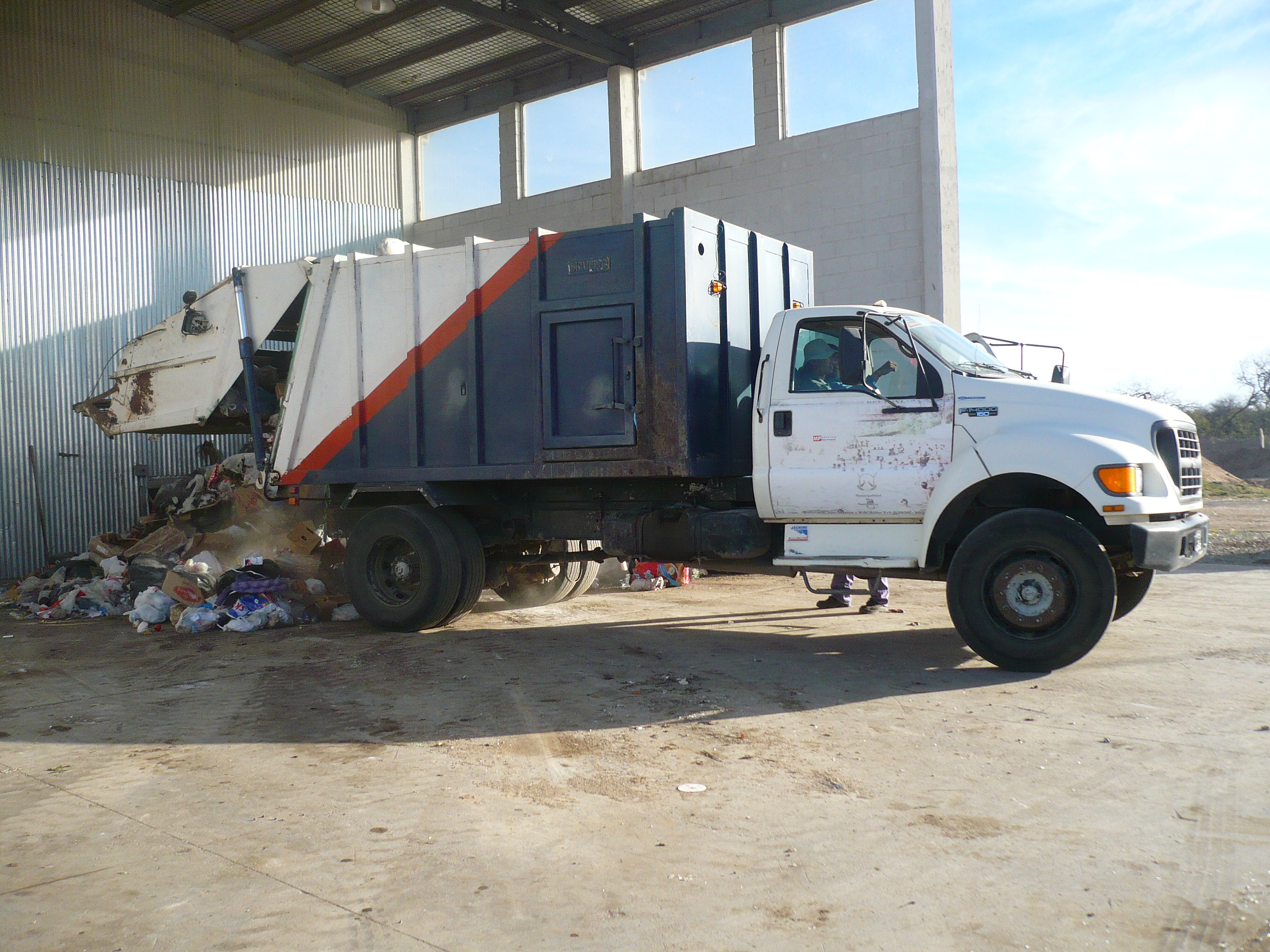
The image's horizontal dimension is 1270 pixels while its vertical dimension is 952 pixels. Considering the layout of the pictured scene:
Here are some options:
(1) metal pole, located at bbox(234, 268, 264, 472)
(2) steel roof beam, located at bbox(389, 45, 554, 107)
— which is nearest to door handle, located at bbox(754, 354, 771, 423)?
(1) metal pole, located at bbox(234, 268, 264, 472)

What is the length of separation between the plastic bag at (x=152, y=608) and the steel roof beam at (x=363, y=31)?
921cm

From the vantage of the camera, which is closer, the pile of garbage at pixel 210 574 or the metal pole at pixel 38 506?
the pile of garbage at pixel 210 574

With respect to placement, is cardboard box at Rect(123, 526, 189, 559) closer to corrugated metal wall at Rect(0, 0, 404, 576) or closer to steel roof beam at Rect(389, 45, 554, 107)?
corrugated metal wall at Rect(0, 0, 404, 576)

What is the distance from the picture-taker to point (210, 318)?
8773mm

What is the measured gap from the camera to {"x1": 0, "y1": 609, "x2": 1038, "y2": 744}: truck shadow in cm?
514

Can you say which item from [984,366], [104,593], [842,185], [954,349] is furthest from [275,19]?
[984,366]

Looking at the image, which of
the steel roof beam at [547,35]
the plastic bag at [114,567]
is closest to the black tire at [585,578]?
the plastic bag at [114,567]

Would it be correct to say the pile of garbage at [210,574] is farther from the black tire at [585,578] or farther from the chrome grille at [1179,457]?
the chrome grille at [1179,457]

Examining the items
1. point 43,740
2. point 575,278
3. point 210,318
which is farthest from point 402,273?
point 43,740

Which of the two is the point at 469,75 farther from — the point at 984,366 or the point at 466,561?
the point at 984,366

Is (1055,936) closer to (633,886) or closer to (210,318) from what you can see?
(633,886)

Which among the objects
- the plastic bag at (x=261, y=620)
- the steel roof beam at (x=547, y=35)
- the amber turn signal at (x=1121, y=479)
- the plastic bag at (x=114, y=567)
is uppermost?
the steel roof beam at (x=547, y=35)

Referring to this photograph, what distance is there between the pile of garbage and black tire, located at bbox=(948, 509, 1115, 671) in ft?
17.8

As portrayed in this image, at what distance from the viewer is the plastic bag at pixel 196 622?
8.24 m
